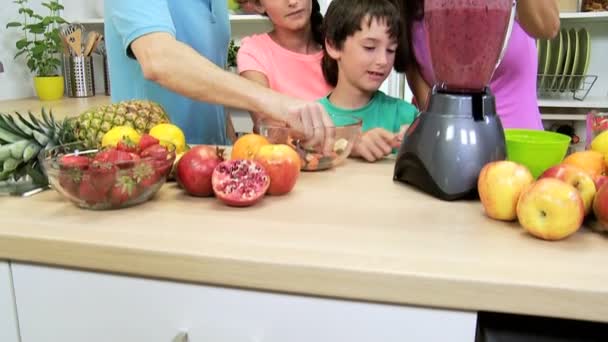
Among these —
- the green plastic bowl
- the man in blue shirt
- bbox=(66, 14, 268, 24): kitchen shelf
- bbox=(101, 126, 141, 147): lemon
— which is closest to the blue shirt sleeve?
the man in blue shirt

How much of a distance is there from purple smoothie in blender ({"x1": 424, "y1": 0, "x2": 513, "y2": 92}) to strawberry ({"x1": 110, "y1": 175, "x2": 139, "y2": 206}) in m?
0.49

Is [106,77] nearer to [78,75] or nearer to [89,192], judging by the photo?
[78,75]

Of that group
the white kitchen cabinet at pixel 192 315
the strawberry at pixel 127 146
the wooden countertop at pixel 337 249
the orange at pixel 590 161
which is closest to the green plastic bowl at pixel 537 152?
the orange at pixel 590 161

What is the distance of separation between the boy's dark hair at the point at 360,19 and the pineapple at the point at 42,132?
57 cm

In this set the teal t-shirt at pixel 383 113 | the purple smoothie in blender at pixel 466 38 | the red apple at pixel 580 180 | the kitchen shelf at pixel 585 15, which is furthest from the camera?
the kitchen shelf at pixel 585 15

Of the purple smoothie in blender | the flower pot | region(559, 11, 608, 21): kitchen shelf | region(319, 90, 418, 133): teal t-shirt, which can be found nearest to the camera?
the purple smoothie in blender

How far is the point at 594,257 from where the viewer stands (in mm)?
581

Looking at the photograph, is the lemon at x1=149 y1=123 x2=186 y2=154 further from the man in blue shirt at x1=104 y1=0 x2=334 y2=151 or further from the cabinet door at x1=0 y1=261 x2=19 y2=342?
the cabinet door at x1=0 y1=261 x2=19 y2=342

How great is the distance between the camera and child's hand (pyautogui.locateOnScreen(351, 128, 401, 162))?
42.3 inches

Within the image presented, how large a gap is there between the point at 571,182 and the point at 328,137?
1.40ft

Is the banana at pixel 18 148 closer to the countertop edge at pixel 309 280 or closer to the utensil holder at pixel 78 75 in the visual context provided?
the countertop edge at pixel 309 280

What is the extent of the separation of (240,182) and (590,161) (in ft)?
1.69

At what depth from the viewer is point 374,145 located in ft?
3.54

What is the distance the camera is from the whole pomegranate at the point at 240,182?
0.75m
